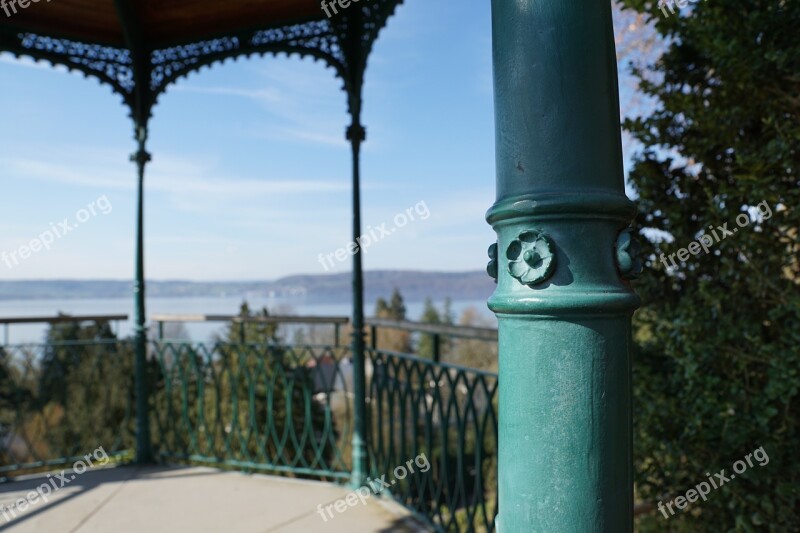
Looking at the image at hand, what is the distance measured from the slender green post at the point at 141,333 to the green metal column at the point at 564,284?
13.2 feet

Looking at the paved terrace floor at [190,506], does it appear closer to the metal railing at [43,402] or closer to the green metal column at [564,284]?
the metal railing at [43,402]

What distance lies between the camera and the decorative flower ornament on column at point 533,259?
765 mm

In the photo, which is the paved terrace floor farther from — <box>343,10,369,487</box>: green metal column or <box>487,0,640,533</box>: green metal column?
<box>487,0,640,533</box>: green metal column

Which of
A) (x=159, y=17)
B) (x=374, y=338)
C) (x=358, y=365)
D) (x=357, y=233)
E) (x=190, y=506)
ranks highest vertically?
(x=159, y=17)

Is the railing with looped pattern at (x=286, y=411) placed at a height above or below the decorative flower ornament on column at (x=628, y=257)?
below

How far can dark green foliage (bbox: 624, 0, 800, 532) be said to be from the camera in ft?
7.72

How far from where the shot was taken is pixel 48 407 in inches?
193

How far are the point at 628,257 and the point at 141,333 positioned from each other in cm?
420

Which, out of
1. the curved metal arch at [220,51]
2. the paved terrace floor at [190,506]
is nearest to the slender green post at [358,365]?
the paved terrace floor at [190,506]

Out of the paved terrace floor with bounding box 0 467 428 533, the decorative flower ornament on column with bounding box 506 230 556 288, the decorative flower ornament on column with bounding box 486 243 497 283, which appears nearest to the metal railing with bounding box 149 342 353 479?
the paved terrace floor with bounding box 0 467 428 533

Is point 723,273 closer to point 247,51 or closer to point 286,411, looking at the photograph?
point 286,411

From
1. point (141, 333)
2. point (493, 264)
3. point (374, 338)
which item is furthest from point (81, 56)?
point (493, 264)

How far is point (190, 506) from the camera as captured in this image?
334cm

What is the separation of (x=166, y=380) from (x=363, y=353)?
1693 mm
